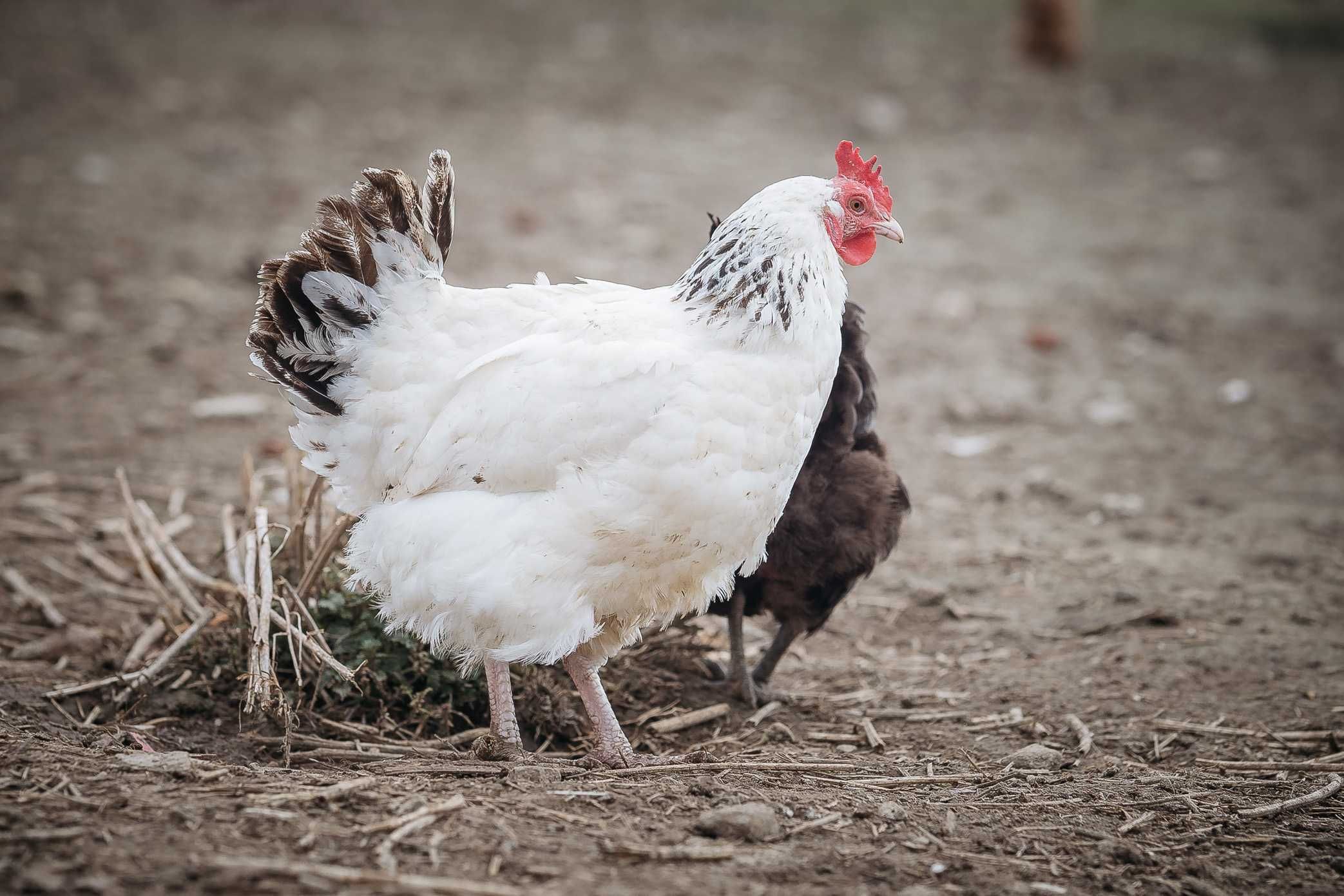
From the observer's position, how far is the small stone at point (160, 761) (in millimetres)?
2758

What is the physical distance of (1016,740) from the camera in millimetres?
3629

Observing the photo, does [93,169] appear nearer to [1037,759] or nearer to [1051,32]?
[1037,759]

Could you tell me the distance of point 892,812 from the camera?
2857 millimetres

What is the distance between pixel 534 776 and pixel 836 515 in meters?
1.27

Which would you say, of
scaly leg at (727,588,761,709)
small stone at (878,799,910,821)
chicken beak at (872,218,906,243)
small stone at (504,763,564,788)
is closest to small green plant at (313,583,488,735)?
small stone at (504,763,564,788)

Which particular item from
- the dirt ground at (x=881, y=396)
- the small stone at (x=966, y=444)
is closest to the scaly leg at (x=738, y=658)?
the dirt ground at (x=881, y=396)

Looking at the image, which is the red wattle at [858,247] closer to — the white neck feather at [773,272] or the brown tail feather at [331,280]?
the white neck feather at [773,272]

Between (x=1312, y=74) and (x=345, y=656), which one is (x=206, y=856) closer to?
(x=345, y=656)

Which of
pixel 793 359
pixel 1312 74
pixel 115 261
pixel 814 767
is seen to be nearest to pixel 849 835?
pixel 814 767

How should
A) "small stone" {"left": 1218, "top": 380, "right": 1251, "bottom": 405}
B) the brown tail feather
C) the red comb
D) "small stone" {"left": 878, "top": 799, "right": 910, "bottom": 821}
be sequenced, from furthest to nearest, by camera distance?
"small stone" {"left": 1218, "top": 380, "right": 1251, "bottom": 405} → the red comb → the brown tail feather → "small stone" {"left": 878, "top": 799, "right": 910, "bottom": 821}

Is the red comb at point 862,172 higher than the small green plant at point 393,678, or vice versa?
the red comb at point 862,172

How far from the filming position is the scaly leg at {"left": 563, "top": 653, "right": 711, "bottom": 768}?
3.30 m

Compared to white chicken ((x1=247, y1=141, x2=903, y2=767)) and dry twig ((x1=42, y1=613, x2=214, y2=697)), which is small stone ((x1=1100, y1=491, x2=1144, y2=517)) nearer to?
white chicken ((x1=247, y1=141, x2=903, y2=767))

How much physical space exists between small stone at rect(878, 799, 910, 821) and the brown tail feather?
1.80 metres
